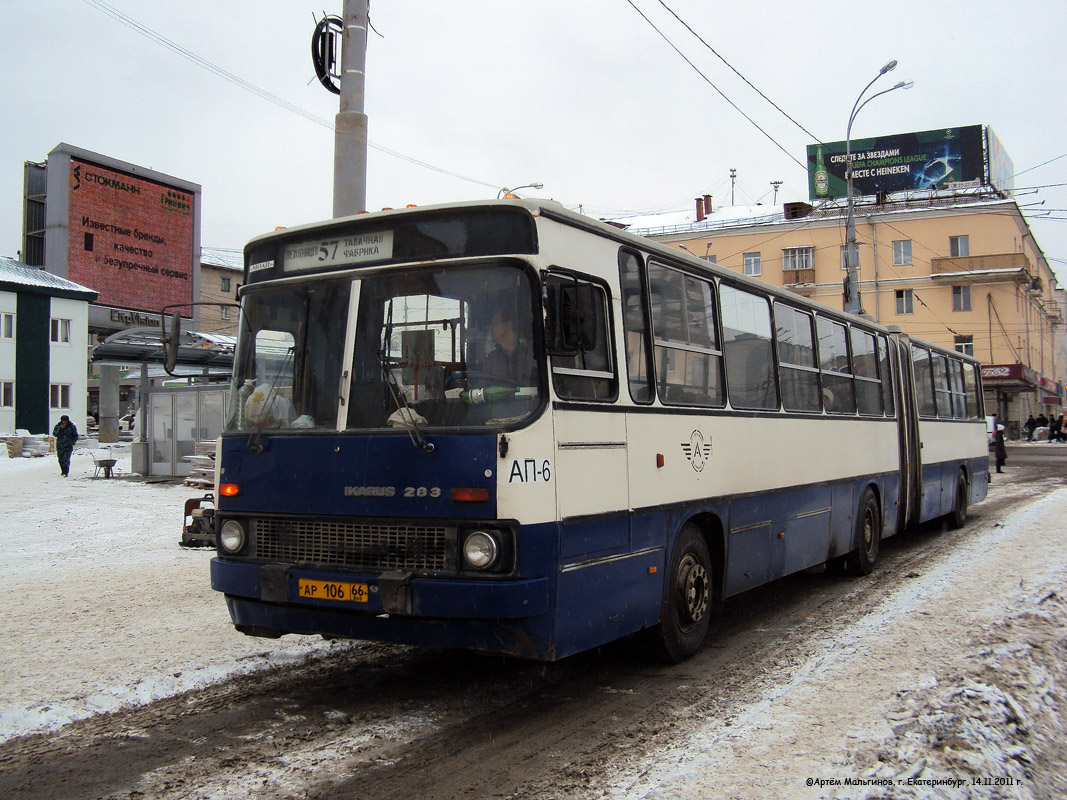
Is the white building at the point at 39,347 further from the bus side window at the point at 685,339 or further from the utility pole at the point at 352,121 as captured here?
the bus side window at the point at 685,339

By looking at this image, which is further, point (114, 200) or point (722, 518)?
point (114, 200)

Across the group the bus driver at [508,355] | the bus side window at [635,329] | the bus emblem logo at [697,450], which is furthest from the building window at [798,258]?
the bus driver at [508,355]

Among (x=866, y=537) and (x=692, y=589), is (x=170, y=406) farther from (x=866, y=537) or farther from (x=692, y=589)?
(x=692, y=589)

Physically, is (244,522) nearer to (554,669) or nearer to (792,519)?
(554,669)

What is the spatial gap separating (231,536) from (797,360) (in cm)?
555

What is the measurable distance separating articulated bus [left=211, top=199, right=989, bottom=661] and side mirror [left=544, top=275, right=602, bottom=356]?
0.04ft

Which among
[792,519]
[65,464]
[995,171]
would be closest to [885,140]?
[995,171]

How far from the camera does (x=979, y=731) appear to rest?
4566mm

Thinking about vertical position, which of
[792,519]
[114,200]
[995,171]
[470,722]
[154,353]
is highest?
[995,171]

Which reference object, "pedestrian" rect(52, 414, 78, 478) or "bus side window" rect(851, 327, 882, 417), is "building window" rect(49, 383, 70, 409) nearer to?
"pedestrian" rect(52, 414, 78, 478)

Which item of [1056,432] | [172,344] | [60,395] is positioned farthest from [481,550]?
[1056,432]

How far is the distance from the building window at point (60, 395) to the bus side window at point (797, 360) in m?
39.6

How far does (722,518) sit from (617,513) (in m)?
1.65

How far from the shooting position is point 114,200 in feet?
97.1
